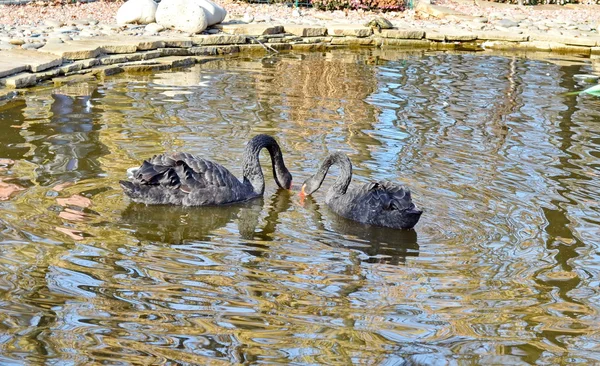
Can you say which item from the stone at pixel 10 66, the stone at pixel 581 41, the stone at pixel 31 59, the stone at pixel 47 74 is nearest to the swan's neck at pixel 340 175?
the stone at pixel 10 66

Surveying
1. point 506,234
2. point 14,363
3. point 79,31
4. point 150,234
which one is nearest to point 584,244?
point 506,234

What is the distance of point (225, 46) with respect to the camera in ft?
59.7

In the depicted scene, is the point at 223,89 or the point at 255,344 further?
the point at 223,89

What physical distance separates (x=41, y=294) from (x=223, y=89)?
8.44 metres

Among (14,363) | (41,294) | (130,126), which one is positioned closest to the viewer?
(14,363)

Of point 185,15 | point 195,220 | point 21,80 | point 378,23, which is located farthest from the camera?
point 378,23

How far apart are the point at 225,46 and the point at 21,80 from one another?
230 inches

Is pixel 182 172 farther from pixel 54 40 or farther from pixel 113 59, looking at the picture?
pixel 54 40

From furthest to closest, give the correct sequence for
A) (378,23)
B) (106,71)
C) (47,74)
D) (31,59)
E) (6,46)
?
(378,23) → (6,46) → (106,71) → (31,59) → (47,74)

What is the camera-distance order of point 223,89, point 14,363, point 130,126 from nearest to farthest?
point 14,363, point 130,126, point 223,89

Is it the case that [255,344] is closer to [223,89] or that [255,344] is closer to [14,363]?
[14,363]

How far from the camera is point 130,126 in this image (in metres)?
11.2

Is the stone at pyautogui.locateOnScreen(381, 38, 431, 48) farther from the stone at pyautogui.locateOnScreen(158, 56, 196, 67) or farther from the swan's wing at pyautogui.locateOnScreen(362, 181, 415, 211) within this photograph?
the swan's wing at pyautogui.locateOnScreen(362, 181, 415, 211)

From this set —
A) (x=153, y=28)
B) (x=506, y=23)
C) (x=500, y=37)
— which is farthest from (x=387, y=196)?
(x=506, y=23)
